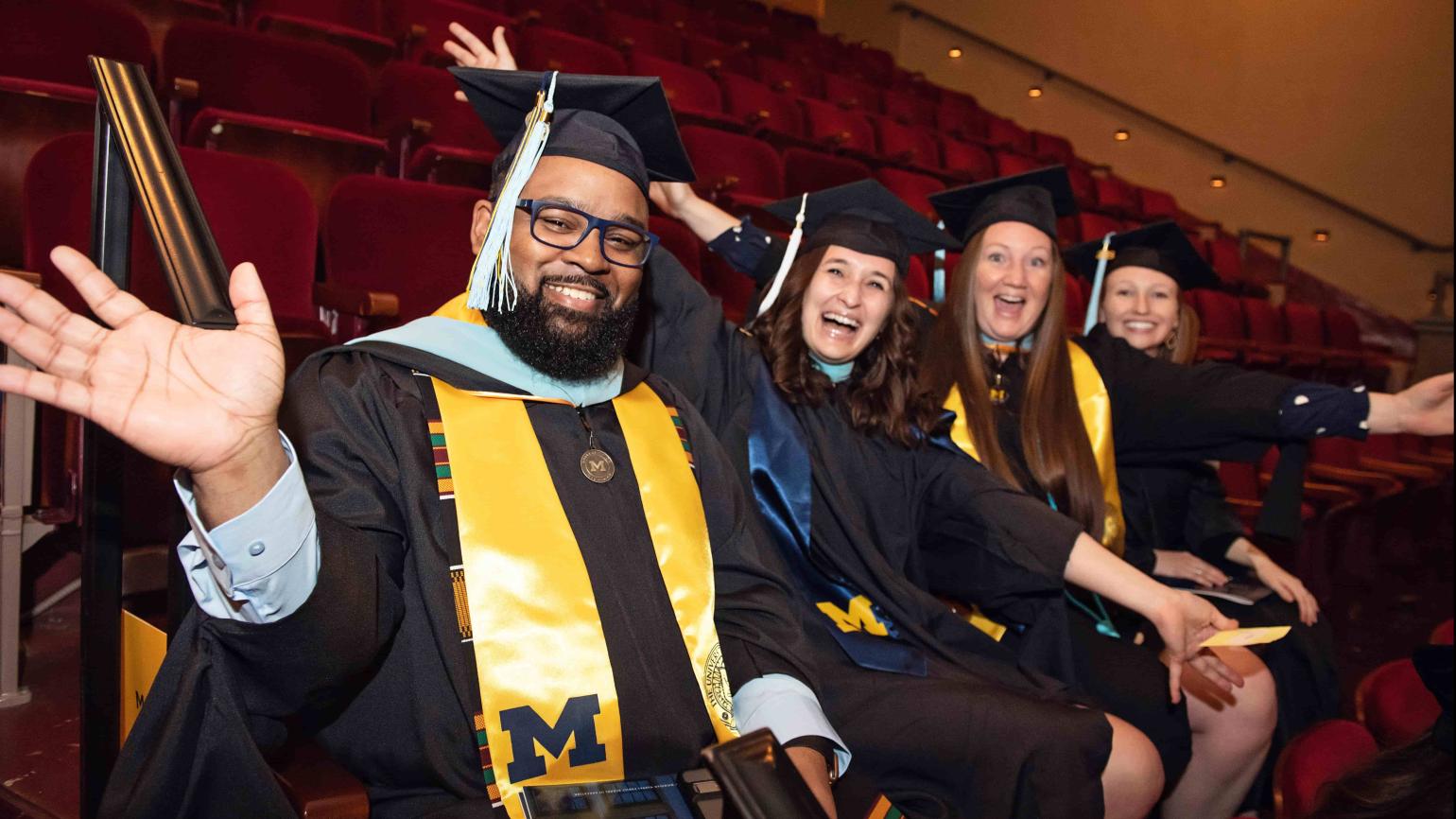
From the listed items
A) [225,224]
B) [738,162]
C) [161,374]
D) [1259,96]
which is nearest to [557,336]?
[161,374]

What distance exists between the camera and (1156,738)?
7.41 ft

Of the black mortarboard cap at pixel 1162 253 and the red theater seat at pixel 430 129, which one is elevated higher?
the red theater seat at pixel 430 129

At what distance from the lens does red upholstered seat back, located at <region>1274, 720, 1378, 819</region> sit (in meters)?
1.62

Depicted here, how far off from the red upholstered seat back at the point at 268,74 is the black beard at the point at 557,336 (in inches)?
90.6

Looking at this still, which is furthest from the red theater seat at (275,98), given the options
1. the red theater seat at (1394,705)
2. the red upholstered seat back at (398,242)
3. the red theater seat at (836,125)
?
the red theater seat at (836,125)

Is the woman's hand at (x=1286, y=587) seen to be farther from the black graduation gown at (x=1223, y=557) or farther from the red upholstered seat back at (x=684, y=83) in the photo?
the red upholstered seat back at (x=684, y=83)

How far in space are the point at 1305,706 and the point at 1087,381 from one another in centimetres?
108

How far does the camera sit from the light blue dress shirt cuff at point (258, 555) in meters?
1.07

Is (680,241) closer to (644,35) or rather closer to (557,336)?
(557,336)

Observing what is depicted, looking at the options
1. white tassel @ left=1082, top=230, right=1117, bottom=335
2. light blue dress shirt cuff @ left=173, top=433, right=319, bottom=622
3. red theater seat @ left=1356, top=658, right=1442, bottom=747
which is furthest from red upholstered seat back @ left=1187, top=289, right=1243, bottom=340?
light blue dress shirt cuff @ left=173, top=433, right=319, bottom=622

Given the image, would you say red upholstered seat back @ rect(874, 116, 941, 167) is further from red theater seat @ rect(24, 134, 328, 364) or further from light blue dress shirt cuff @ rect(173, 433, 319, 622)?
light blue dress shirt cuff @ rect(173, 433, 319, 622)

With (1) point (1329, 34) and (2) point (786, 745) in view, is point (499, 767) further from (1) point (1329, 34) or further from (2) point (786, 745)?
(1) point (1329, 34)

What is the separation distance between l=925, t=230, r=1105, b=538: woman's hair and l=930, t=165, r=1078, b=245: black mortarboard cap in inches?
2.7

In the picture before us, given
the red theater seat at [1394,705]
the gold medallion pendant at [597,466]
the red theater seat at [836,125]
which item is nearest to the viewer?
the gold medallion pendant at [597,466]
